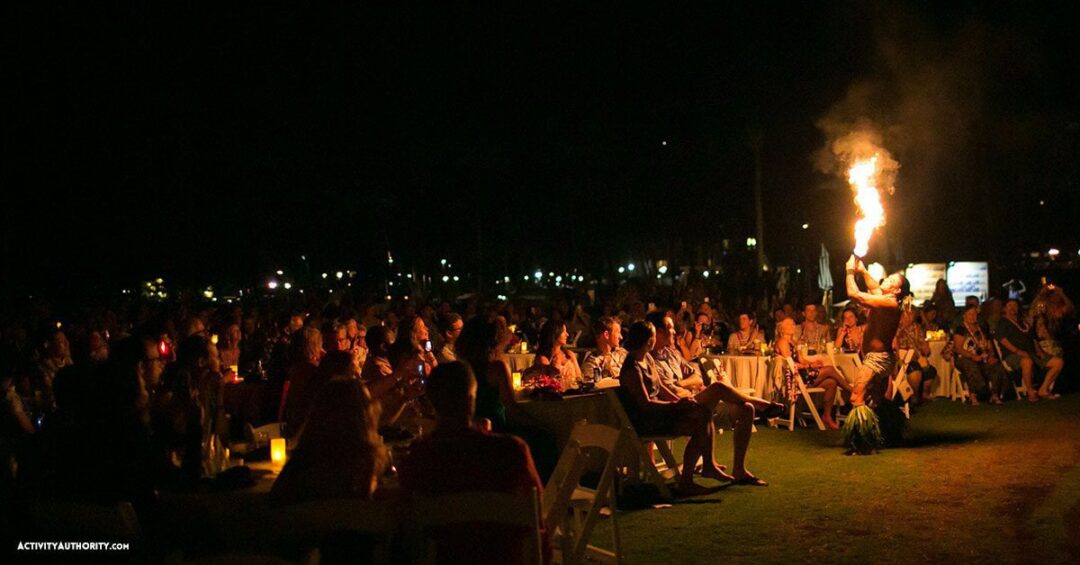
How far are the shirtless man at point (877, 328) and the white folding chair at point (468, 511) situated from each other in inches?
271

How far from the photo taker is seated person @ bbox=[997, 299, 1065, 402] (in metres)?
13.7

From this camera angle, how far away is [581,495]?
19.9 ft

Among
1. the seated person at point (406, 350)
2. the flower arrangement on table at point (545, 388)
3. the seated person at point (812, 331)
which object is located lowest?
the flower arrangement on table at point (545, 388)

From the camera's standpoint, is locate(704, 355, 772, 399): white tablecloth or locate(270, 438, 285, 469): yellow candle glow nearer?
locate(270, 438, 285, 469): yellow candle glow

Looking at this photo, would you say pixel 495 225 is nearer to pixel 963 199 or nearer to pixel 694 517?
pixel 963 199

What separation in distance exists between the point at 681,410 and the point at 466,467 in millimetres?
4779

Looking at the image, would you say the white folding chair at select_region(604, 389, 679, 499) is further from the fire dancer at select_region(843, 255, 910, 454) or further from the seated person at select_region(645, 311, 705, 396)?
the fire dancer at select_region(843, 255, 910, 454)

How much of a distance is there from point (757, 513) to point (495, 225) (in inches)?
1283

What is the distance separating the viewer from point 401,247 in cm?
4375

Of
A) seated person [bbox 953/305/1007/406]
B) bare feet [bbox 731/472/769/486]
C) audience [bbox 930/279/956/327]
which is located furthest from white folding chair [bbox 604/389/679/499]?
audience [bbox 930/279/956/327]

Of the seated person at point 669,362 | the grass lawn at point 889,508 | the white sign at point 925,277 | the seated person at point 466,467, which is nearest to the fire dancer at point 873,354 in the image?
the grass lawn at point 889,508

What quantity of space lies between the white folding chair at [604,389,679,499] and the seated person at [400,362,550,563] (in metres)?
3.58

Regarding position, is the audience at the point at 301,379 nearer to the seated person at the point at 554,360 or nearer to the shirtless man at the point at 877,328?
the seated person at the point at 554,360

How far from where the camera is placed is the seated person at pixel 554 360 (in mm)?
9117
